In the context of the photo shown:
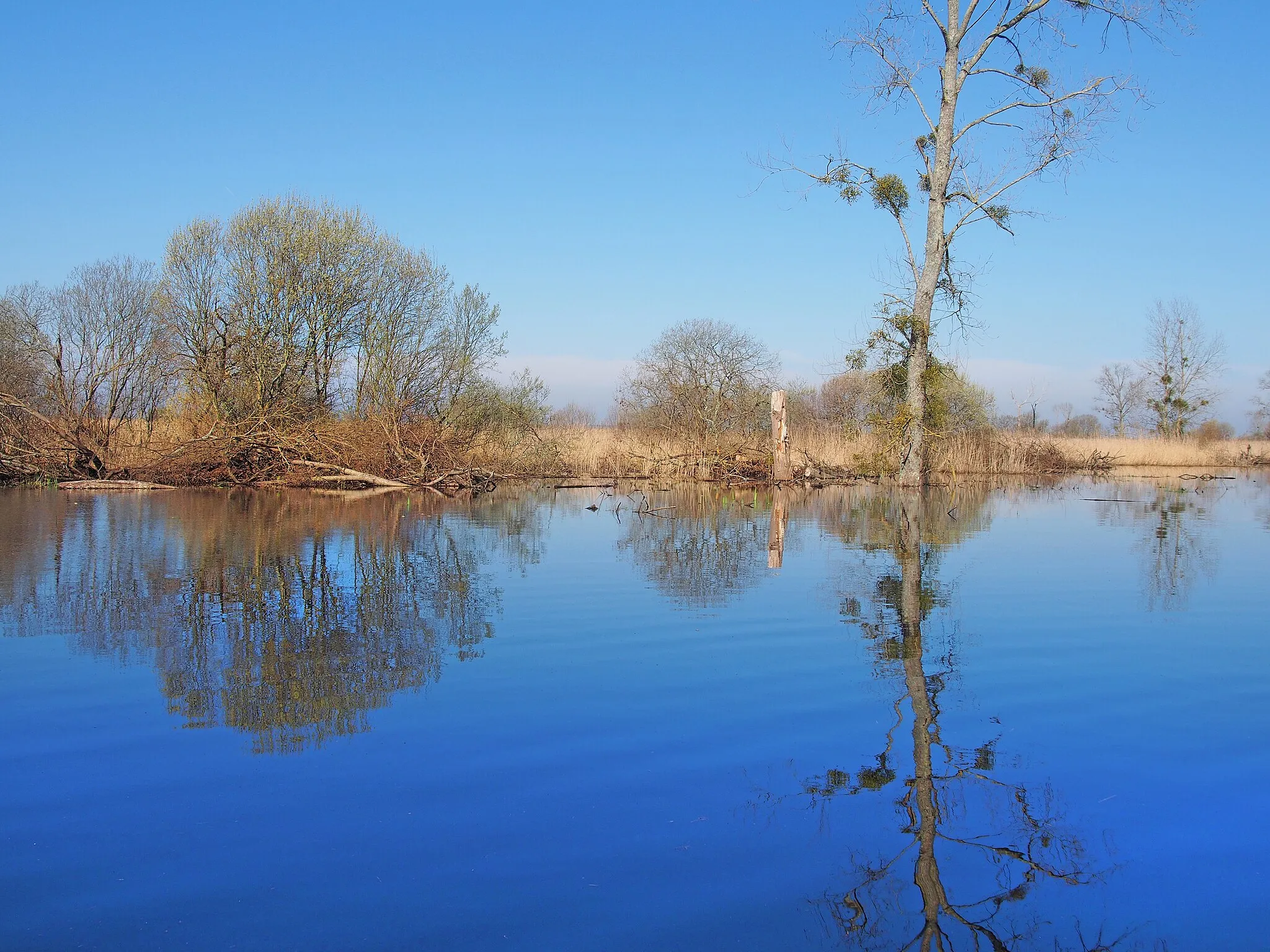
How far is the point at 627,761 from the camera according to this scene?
11.5 ft

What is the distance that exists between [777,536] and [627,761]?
8251 mm

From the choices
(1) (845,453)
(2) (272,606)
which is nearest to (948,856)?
(2) (272,606)

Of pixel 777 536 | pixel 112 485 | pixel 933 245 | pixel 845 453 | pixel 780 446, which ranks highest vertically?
pixel 933 245

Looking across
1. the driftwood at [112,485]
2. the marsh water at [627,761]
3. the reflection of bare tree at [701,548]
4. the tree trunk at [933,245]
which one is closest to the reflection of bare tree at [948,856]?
the marsh water at [627,761]

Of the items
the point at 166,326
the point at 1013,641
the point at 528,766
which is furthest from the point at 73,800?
the point at 166,326

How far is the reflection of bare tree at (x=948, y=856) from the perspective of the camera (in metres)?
2.38

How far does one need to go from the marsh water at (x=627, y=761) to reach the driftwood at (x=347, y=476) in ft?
39.4

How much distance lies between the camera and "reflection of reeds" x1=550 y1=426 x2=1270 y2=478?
25.8 m

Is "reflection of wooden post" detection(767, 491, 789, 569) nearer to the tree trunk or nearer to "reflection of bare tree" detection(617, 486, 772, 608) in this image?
"reflection of bare tree" detection(617, 486, 772, 608)

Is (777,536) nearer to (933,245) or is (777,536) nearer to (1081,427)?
(933,245)

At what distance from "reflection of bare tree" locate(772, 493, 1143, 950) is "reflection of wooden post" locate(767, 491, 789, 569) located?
4625 millimetres

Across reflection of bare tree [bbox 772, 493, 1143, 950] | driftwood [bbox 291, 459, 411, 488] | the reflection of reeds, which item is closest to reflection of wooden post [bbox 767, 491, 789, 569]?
reflection of bare tree [bbox 772, 493, 1143, 950]

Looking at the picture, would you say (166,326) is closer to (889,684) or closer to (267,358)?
(267,358)

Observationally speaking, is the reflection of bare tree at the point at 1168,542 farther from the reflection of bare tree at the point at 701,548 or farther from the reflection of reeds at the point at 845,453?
the reflection of reeds at the point at 845,453
